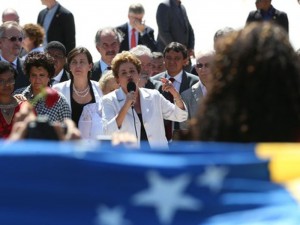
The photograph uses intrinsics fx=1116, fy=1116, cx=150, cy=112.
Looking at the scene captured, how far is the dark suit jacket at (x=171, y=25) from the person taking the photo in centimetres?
1727

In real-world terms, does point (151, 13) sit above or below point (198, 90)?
above

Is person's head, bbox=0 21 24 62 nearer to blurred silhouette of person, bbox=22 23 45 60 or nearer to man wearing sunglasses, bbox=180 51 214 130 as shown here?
blurred silhouette of person, bbox=22 23 45 60

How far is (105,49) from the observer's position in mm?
13531

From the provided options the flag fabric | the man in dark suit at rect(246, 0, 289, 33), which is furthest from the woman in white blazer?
the flag fabric

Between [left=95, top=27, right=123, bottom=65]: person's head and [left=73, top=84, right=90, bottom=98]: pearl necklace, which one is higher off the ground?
[left=95, top=27, right=123, bottom=65]: person's head

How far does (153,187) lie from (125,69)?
6.05 m

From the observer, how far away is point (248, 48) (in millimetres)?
5328

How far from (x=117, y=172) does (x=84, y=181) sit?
16 cm

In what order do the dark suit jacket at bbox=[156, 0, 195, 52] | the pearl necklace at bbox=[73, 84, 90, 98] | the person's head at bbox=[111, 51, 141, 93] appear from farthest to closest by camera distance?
1. the dark suit jacket at bbox=[156, 0, 195, 52]
2. the pearl necklace at bbox=[73, 84, 90, 98]
3. the person's head at bbox=[111, 51, 141, 93]

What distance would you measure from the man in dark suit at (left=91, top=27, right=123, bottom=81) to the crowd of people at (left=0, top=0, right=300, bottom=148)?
12 millimetres

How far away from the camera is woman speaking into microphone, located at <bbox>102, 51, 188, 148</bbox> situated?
34.7ft

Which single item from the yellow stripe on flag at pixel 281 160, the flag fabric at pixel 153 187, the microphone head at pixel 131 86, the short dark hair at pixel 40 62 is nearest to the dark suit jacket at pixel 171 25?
the short dark hair at pixel 40 62

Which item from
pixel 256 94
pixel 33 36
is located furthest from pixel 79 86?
pixel 256 94

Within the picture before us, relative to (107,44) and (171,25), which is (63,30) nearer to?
(171,25)
